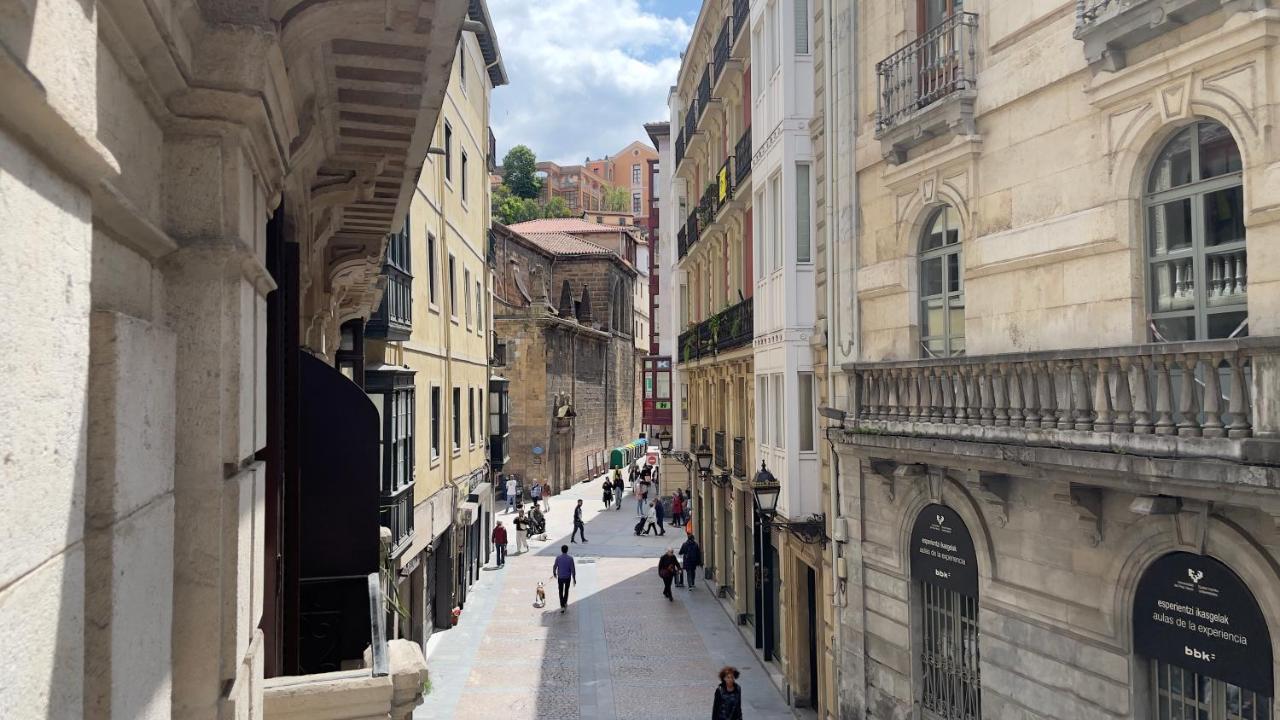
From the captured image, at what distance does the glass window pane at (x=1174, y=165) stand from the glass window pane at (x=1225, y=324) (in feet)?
3.99

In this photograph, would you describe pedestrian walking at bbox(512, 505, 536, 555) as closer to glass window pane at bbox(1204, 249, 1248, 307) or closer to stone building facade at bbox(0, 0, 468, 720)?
glass window pane at bbox(1204, 249, 1248, 307)

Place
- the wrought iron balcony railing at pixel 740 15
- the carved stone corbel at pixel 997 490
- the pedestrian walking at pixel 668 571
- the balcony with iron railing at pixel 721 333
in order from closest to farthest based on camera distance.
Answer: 1. the carved stone corbel at pixel 997 490
2. the wrought iron balcony railing at pixel 740 15
3. the balcony with iron railing at pixel 721 333
4. the pedestrian walking at pixel 668 571

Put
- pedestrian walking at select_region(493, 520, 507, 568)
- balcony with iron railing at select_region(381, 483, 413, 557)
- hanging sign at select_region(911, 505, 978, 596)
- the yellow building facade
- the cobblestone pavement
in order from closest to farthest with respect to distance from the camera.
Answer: hanging sign at select_region(911, 505, 978, 596)
balcony with iron railing at select_region(381, 483, 413, 557)
the yellow building facade
the cobblestone pavement
pedestrian walking at select_region(493, 520, 507, 568)

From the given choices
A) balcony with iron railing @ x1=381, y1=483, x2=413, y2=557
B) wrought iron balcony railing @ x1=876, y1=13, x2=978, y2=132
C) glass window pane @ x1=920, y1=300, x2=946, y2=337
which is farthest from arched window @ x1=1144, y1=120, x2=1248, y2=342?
balcony with iron railing @ x1=381, y1=483, x2=413, y2=557

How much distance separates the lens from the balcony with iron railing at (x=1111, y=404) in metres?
6.87

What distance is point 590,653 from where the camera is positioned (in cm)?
2031

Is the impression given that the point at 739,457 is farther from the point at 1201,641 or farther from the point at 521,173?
the point at 521,173

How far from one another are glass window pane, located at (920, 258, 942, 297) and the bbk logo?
524 cm

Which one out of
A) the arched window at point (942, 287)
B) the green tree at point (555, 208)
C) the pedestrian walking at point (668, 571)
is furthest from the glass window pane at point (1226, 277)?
the green tree at point (555, 208)

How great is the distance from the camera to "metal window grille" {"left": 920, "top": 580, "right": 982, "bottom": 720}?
36.0 feet

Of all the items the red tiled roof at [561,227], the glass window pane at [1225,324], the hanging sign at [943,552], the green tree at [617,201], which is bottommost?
the hanging sign at [943,552]

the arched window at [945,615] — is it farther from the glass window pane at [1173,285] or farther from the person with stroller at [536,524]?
the person with stroller at [536,524]

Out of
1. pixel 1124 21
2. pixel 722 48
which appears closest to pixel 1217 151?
pixel 1124 21

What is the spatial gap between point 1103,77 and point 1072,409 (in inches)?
119
